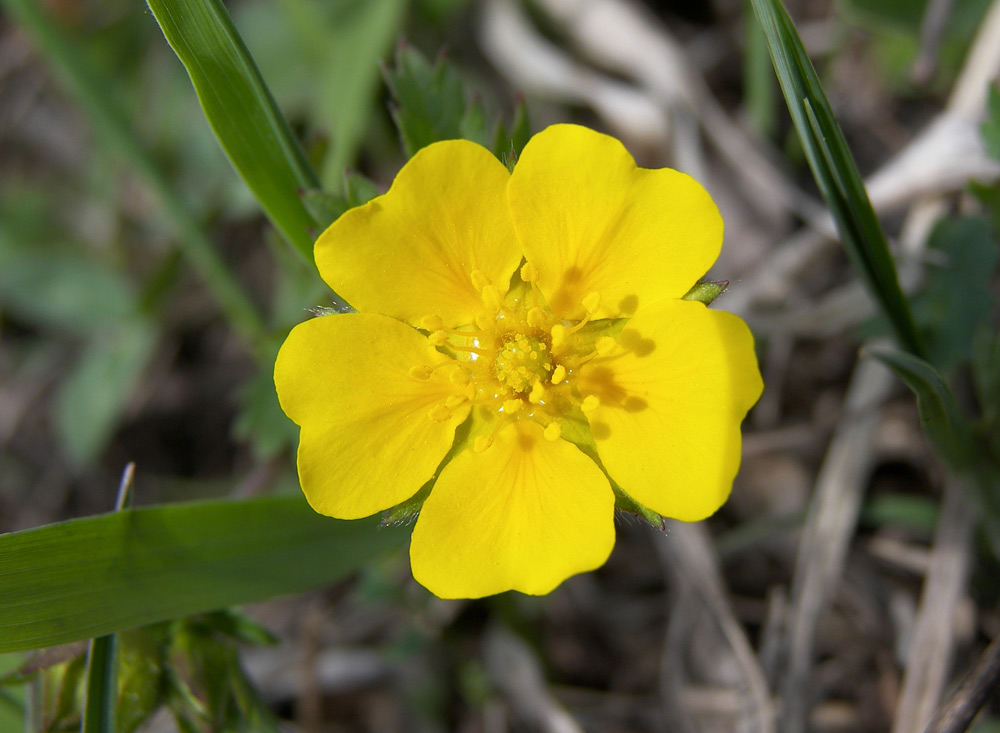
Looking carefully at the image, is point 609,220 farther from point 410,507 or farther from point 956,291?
point 956,291

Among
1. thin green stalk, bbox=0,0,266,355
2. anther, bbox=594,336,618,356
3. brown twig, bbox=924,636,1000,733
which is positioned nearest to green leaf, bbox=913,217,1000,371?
brown twig, bbox=924,636,1000,733

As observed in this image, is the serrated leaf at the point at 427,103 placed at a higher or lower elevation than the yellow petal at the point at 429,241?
higher

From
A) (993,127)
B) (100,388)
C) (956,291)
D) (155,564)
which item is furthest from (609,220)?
(100,388)

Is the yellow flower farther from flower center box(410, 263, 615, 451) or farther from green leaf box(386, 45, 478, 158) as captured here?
green leaf box(386, 45, 478, 158)

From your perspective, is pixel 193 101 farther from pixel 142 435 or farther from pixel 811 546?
pixel 811 546

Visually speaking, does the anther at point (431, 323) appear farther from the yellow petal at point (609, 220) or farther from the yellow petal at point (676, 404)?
the yellow petal at point (676, 404)

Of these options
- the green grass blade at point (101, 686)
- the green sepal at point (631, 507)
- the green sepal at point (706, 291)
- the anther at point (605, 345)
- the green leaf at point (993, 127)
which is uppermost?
the green leaf at point (993, 127)

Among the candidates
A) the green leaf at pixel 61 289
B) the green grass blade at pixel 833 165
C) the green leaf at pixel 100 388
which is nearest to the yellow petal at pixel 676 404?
the green grass blade at pixel 833 165
